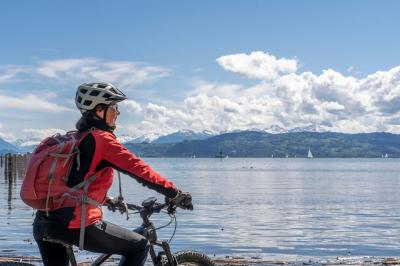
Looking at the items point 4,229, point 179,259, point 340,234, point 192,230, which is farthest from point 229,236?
point 179,259

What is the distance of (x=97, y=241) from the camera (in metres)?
5.94

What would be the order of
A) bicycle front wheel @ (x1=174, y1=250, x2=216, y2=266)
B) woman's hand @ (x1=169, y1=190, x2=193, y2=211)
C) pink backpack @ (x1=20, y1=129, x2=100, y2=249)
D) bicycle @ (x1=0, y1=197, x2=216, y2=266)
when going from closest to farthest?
pink backpack @ (x1=20, y1=129, x2=100, y2=249)
woman's hand @ (x1=169, y1=190, x2=193, y2=211)
bicycle @ (x1=0, y1=197, x2=216, y2=266)
bicycle front wheel @ (x1=174, y1=250, x2=216, y2=266)

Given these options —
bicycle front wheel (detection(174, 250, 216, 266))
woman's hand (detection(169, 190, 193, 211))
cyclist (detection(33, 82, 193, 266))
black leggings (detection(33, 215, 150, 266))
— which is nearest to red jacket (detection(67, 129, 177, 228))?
cyclist (detection(33, 82, 193, 266))

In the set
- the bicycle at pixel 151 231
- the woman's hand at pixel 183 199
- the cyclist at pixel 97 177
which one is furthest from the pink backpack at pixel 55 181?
the woman's hand at pixel 183 199

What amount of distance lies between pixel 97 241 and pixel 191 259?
2089mm

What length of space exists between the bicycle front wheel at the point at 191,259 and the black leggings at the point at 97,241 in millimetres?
1249

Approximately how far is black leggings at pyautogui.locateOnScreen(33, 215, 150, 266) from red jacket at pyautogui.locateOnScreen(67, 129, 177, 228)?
0.11m

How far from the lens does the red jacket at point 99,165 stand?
5.85 m

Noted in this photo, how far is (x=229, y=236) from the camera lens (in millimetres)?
27781

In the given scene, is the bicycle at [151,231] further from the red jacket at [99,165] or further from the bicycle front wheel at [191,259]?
the red jacket at [99,165]

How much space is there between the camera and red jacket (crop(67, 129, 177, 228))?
585 cm

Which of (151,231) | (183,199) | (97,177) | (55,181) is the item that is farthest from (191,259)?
(55,181)

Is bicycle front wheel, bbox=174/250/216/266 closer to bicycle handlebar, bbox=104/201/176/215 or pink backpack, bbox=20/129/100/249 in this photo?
bicycle handlebar, bbox=104/201/176/215

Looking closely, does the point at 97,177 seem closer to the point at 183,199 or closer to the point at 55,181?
the point at 55,181
